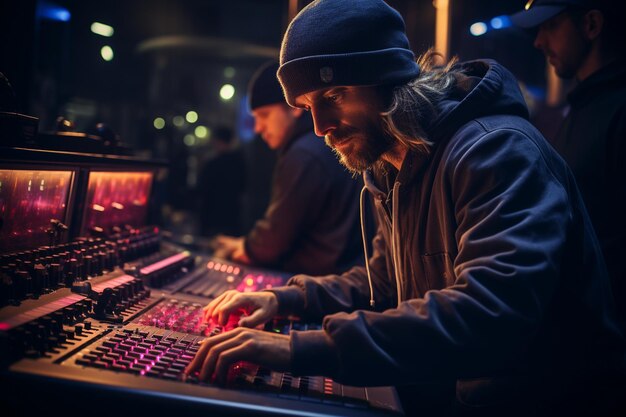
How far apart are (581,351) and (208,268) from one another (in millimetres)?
1681

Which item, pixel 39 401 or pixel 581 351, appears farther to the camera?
pixel 581 351

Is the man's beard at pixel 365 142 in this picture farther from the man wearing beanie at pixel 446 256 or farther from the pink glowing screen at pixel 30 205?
the pink glowing screen at pixel 30 205

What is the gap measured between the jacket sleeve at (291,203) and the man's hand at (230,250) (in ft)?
0.82

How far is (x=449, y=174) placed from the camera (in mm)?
1339

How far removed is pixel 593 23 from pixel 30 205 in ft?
7.52

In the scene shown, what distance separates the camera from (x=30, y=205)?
154 centimetres

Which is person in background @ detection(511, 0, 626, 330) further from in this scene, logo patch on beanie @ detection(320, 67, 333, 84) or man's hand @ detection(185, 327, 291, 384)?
man's hand @ detection(185, 327, 291, 384)

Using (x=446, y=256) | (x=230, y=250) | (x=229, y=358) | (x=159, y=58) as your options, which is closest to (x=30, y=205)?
(x=229, y=358)

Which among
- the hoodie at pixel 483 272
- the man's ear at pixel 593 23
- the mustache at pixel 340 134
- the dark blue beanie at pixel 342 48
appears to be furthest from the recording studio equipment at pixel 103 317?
the man's ear at pixel 593 23

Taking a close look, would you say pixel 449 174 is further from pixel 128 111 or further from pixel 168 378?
pixel 128 111

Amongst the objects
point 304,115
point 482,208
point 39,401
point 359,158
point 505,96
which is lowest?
point 39,401

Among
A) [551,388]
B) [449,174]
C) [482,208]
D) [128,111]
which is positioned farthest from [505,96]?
[128,111]

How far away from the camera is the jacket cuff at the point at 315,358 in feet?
3.55

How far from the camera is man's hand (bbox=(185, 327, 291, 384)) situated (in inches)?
42.3
